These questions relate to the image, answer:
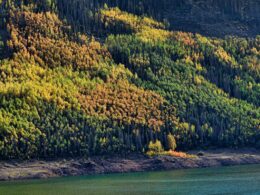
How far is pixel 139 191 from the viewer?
18650 cm

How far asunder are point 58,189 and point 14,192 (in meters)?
11.9

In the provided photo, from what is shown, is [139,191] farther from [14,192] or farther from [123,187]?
[14,192]

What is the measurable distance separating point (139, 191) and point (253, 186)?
26.1m

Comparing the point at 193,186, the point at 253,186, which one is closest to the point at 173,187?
the point at 193,186

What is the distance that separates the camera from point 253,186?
188m

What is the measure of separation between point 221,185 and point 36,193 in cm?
4383

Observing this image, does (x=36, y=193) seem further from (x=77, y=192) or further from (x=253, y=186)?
(x=253, y=186)

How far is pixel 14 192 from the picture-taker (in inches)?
7564

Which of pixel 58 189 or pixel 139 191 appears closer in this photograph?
pixel 139 191

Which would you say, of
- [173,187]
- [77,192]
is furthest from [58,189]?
[173,187]

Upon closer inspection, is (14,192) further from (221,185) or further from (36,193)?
(221,185)

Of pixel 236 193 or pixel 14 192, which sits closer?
pixel 236 193

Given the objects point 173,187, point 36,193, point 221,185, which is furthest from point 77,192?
point 221,185

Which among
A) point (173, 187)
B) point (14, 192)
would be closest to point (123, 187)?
point (173, 187)
